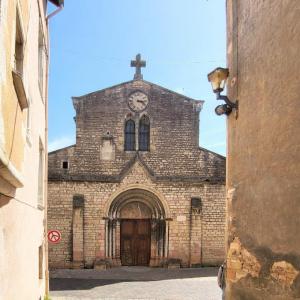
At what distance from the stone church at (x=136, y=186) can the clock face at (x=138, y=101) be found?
48mm

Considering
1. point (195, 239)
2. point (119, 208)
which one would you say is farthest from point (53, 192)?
point (195, 239)

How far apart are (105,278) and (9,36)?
1362 cm

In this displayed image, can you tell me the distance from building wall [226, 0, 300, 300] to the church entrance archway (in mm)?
11803

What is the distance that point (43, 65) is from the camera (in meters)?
10.3

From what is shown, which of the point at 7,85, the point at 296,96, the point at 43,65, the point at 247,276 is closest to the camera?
the point at 7,85

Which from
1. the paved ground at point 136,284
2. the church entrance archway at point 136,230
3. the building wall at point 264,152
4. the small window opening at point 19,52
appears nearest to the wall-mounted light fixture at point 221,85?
the building wall at point 264,152

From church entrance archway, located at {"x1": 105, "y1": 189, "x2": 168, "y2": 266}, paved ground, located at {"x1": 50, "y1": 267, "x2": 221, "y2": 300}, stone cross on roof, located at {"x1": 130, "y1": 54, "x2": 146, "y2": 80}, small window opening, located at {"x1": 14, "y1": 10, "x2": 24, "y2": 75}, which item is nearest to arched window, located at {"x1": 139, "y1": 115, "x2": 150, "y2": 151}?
church entrance archway, located at {"x1": 105, "y1": 189, "x2": 168, "y2": 266}

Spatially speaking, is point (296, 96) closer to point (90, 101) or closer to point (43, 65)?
point (43, 65)

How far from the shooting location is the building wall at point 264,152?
4914mm

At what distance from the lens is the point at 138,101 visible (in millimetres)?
19438

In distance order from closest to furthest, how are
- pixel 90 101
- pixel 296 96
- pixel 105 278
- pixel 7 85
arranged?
pixel 7 85
pixel 296 96
pixel 105 278
pixel 90 101

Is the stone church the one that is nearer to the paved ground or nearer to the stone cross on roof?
the stone cross on roof

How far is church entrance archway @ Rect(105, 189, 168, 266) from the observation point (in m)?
18.5

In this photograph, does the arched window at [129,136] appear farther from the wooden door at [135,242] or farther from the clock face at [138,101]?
the wooden door at [135,242]
